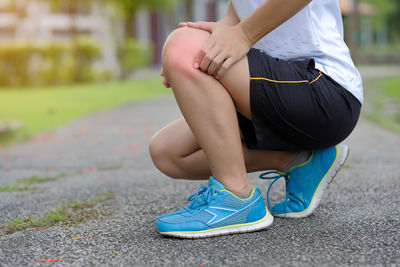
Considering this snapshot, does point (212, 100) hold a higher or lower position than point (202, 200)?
higher

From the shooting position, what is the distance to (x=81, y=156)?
430 centimetres

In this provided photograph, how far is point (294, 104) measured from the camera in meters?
1.69

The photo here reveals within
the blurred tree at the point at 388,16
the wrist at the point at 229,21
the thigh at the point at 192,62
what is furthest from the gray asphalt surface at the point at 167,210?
the blurred tree at the point at 388,16

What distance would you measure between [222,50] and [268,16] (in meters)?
0.18

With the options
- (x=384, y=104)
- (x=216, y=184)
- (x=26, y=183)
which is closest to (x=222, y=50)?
(x=216, y=184)

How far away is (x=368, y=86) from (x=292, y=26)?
869 cm

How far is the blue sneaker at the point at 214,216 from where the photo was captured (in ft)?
5.57

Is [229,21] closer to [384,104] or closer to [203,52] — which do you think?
[203,52]

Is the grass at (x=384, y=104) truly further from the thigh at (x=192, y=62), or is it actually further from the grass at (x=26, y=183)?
the thigh at (x=192, y=62)

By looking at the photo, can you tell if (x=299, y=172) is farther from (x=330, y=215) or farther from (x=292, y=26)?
(x=292, y=26)

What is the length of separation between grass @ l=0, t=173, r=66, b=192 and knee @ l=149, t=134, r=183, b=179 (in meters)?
1.18

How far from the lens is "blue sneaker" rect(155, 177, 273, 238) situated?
170 cm

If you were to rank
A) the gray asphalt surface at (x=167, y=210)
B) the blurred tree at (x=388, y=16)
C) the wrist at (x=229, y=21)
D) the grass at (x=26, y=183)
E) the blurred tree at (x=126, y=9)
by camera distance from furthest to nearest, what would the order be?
the blurred tree at (x=388, y=16) → the blurred tree at (x=126, y=9) → the grass at (x=26, y=183) → the wrist at (x=229, y=21) → the gray asphalt surface at (x=167, y=210)

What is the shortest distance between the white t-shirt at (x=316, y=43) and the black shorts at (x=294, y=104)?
0.04 meters
